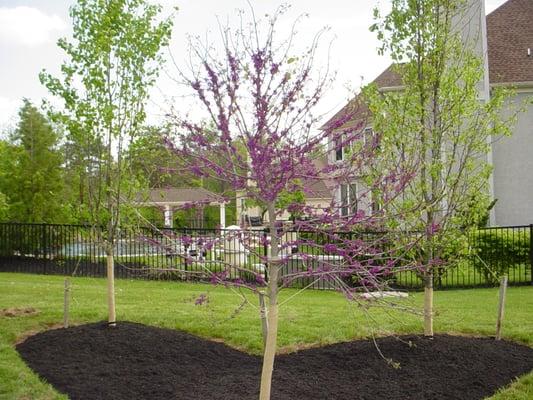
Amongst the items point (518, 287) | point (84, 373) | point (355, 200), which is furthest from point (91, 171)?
point (518, 287)

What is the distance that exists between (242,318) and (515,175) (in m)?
16.4

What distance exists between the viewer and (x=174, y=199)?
3956cm

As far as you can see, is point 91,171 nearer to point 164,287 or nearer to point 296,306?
point 296,306

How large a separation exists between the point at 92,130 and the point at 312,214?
3915mm

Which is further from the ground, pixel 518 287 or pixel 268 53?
pixel 268 53

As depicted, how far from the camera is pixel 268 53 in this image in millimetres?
4090

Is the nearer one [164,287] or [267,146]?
[267,146]

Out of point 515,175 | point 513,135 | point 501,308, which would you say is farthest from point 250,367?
point 513,135

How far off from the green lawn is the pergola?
97cm

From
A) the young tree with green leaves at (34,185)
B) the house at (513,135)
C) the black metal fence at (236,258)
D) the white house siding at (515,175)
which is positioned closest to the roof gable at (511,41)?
the house at (513,135)

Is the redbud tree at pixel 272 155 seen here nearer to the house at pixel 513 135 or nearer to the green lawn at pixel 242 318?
the green lawn at pixel 242 318

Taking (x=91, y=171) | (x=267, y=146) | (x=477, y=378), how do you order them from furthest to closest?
(x=91, y=171), (x=477, y=378), (x=267, y=146)

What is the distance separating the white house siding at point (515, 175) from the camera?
2094 centimetres

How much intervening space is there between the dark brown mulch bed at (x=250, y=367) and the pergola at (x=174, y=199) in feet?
5.02
